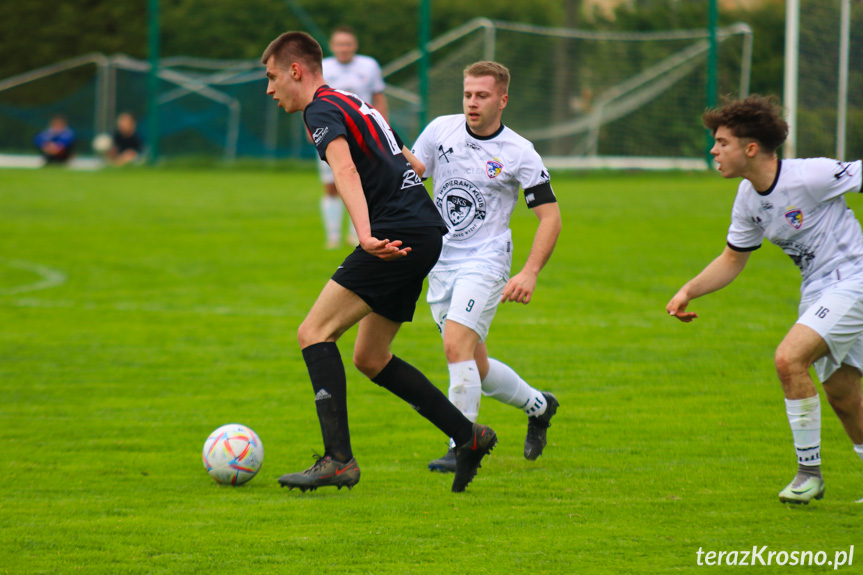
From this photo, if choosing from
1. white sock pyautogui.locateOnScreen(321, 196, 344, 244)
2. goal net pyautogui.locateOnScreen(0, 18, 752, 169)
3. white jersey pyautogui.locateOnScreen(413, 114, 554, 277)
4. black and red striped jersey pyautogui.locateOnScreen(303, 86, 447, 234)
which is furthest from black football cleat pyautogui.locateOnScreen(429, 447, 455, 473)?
goal net pyautogui.locateOnScreen(0, 18, 752, 169)

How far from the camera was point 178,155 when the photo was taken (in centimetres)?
2792

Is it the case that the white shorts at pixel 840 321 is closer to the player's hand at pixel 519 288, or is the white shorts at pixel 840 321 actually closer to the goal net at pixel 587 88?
the player's hand at pixel 519 288

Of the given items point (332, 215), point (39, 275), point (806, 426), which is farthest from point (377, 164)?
point (39, 275)

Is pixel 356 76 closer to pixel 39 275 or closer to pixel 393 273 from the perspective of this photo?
pixel 39 275

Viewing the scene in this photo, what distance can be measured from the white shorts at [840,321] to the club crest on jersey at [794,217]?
324 millimetres

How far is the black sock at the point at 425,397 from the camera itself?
4684 millimetres

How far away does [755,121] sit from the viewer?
14.5ft

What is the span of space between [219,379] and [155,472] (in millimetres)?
2303

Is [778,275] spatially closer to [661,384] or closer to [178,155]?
[661,384]

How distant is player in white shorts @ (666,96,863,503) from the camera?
14.2ft

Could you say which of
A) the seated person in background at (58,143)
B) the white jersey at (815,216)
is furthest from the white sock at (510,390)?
Answer: the seated person in background at (58,143)

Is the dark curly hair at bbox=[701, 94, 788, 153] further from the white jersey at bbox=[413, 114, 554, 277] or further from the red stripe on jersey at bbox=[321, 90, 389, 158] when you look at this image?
the red stripe on jersey at bbox=[321, 90, 389, 158]

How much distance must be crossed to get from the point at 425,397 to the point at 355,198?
3.36 ft

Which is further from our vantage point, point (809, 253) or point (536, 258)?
point (536, 258)
